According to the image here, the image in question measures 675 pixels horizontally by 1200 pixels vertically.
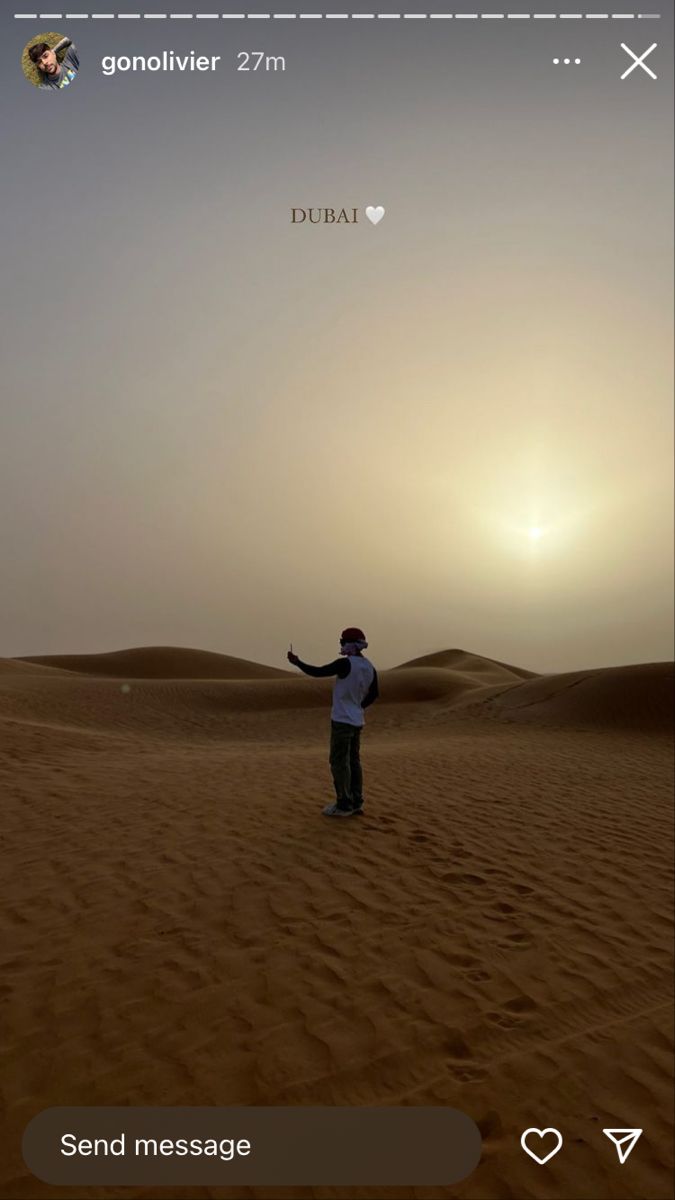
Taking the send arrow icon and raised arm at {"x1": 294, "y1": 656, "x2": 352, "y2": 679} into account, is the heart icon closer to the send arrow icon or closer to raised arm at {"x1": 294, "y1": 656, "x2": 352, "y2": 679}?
the send arrow icon

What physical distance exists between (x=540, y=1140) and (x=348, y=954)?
206 centimetres

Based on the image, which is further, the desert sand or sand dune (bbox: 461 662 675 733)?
sand dune (bbox: 461 662 675 733)

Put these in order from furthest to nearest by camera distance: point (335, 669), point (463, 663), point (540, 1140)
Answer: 1. point (463, 663)
2. point (335, 669)
3. point (540, 1140)

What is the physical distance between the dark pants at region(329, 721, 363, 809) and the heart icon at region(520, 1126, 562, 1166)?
4.98 m

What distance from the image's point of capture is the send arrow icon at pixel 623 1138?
3.81m

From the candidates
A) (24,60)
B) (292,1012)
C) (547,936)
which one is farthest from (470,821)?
(24,60)

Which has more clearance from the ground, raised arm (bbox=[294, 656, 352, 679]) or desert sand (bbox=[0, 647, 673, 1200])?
raised arm (bbox=[294, 656, 352, 679])

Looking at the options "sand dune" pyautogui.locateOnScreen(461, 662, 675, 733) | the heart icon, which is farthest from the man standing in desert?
"sand dune" pyautogui.locateOnScreen(461, 662, 675, 733)

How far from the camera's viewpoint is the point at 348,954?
5.59 meters

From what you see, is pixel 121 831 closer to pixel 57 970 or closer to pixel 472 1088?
pixel 57 970

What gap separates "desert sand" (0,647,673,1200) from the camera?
13.0ft

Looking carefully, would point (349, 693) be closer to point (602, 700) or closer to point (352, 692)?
point (352, 692)

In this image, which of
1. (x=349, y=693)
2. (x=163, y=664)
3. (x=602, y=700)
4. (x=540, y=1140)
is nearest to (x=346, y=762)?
(x=349, y=693)

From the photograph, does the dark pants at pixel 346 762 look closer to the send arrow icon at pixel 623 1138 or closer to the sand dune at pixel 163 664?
the send arrow icon at pixel 623 1138
